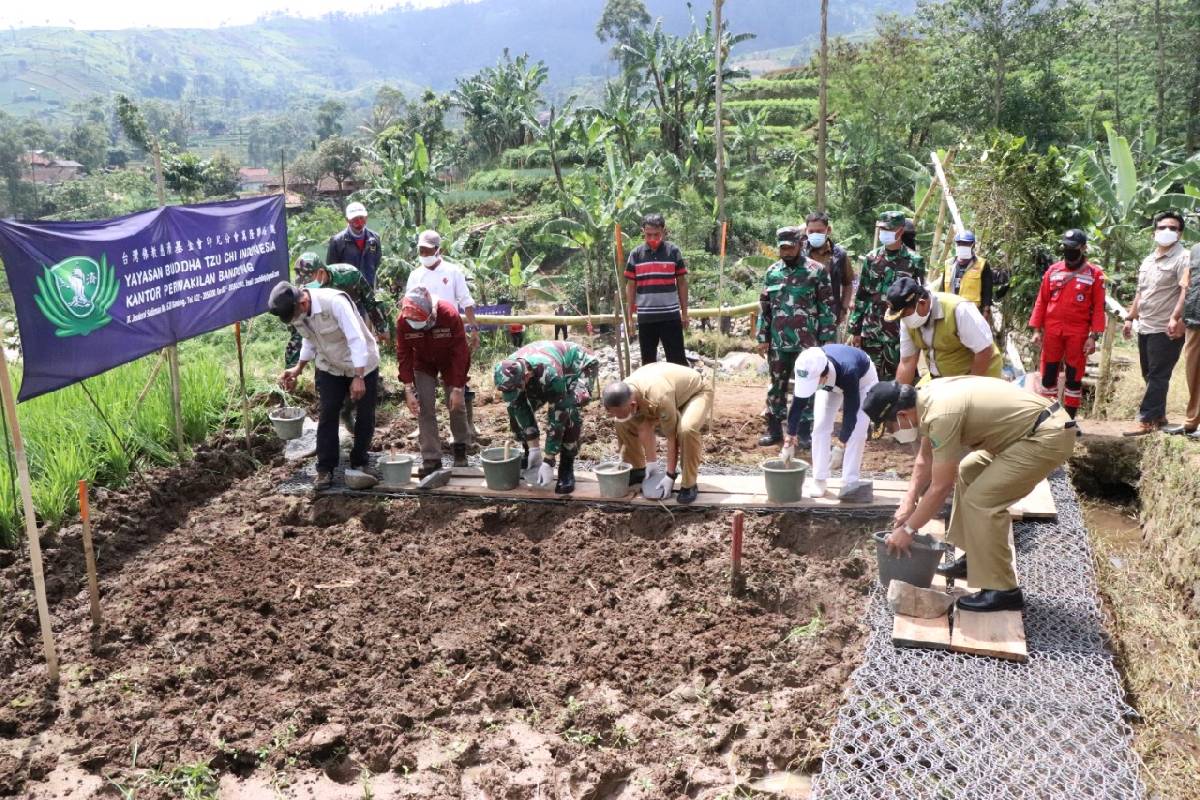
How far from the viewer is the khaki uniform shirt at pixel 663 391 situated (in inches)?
211

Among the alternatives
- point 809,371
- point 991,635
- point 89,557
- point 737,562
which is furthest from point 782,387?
point 89,557

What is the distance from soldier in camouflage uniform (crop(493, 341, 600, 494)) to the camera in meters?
5.47

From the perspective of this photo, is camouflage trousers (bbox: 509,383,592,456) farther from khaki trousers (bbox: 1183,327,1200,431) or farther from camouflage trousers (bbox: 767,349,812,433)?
khaki trousers (bbox: 1183,327,1200,431)

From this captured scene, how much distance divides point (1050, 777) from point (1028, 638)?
1.01 meters

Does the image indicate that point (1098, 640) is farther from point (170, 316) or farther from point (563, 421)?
point (170, 316)

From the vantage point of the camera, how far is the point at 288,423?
7152 millimetres

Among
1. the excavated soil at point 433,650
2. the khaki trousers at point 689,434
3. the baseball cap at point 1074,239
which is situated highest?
the baseball cap at point 1074,239

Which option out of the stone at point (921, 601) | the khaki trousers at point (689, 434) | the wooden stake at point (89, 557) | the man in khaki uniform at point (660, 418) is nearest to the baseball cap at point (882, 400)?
the stone at point (921, 601)

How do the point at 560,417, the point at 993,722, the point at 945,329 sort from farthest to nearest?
1. the point at 560,417
2. the point at 945,329
3. the point at 993,722

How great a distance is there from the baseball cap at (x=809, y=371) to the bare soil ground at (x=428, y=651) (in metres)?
0.89

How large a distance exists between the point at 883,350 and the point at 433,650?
148 inches

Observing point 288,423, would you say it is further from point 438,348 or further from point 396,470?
point 438,348

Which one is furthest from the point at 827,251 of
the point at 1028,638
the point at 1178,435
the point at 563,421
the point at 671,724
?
the point at 671,724

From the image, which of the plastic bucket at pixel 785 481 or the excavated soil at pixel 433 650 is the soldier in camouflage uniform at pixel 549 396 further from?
Answer: the plastic bucket at pixel 785 481
